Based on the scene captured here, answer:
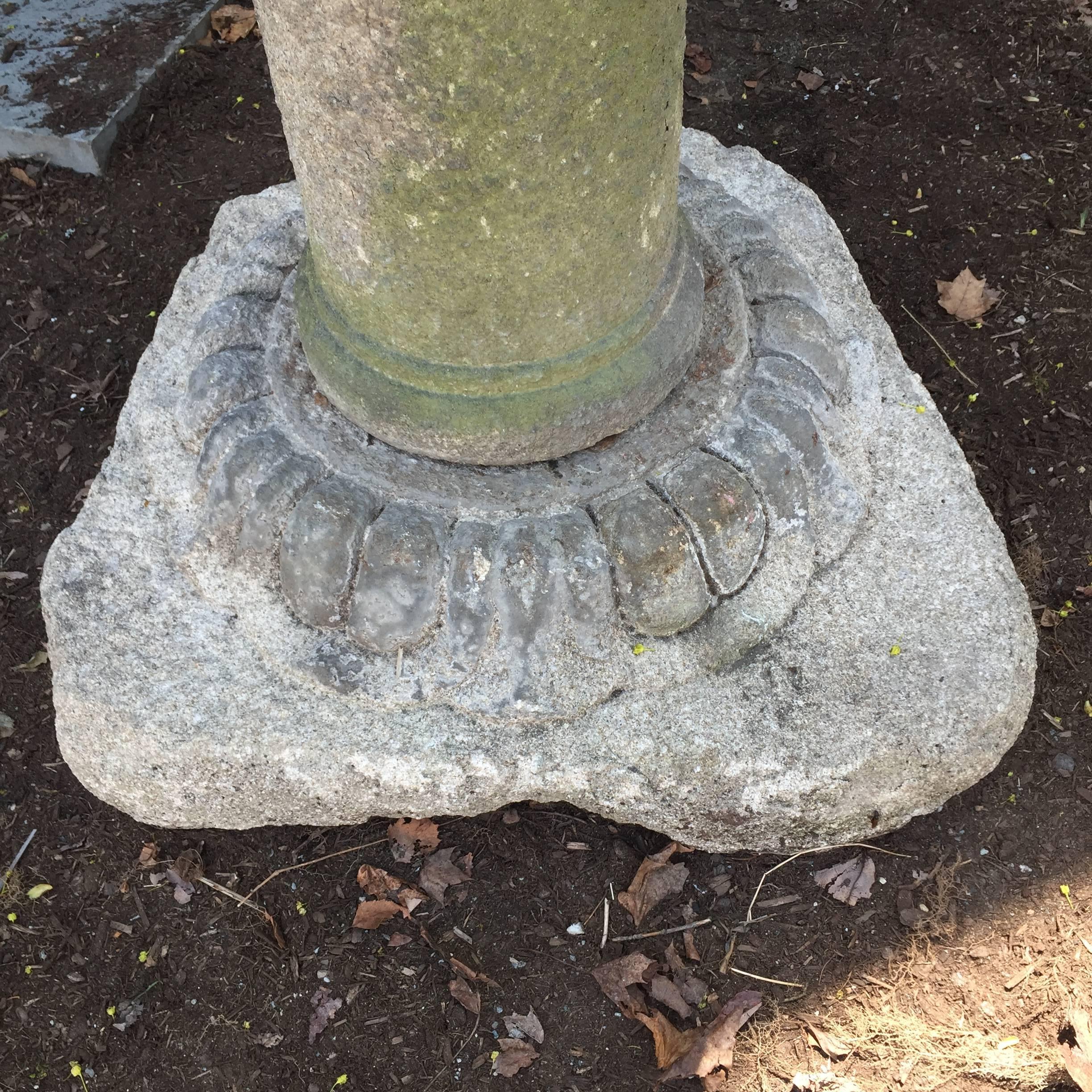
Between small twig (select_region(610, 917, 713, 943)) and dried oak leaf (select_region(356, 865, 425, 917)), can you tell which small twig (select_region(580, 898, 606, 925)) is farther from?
dried oak leaf (select_region(356, 865, 425, 917))

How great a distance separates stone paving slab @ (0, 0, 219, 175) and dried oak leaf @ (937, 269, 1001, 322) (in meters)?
3.52

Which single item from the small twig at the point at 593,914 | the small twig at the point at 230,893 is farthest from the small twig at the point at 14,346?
the small twig at the point at 593,914

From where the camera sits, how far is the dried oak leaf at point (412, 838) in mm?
2719

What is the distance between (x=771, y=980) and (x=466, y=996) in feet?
2.43

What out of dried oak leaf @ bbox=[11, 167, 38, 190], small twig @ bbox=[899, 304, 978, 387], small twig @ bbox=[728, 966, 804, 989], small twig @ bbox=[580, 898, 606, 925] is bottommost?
small twig @ bbox=[728, 966, 804, 989]

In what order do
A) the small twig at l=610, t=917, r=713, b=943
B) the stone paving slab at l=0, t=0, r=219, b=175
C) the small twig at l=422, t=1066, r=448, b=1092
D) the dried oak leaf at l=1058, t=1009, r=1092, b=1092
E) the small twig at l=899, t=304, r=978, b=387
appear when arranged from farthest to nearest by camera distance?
the stone paving slab at l=0, t=0, r=219, b=175
the small twig at l=899, t=304, r=978, b=387
the small twig at l=610, t=917, r=713, b=943
the small twig at l=422, t=1066, r=448, b=1092
the dried oak leaf at l=1058, t=1009, r=1092, b=1092

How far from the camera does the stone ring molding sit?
242 cm

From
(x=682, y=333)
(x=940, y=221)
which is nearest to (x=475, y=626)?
(x=682, y=333)

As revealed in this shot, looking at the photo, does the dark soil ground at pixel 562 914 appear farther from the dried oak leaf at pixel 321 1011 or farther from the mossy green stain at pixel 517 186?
the mossy green stain at pixel 517 186

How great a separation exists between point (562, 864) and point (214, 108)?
384 centimetres

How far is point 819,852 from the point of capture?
8.77ft

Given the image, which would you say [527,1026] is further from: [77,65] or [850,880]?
[77,65]

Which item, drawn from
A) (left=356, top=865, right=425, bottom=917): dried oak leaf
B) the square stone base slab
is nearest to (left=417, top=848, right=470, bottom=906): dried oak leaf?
(left=356, top=865, right=425, bottom=917): dried oak leaf

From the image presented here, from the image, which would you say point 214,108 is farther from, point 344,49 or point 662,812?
point 662,812
